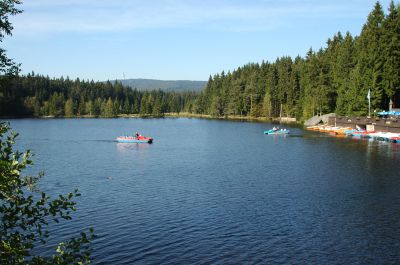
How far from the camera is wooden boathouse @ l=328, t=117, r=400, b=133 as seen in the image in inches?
3664

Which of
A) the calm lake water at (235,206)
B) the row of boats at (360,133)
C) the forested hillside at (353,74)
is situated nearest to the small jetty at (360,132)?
the row of boats at (360,133)

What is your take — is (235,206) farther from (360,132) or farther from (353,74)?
(353,74)

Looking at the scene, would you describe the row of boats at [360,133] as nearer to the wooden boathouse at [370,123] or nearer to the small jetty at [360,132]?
the small jetty at [360,132]

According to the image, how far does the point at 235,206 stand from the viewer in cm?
3762

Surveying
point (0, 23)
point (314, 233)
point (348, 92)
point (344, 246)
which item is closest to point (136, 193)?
point (314, 233)

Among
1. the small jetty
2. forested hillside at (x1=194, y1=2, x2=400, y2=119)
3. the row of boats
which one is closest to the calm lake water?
the row of boats

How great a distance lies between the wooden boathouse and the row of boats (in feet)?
6.28

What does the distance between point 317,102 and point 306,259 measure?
128 m

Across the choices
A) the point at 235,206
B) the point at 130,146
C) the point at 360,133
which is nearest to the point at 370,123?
the point at 360,133

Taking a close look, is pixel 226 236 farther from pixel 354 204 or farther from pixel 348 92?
pixel 348 92

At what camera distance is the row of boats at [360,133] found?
292 feet

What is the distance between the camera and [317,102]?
5832 inches

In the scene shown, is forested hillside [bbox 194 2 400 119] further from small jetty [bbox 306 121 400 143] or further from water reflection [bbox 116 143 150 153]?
water reflection [bbox 116 143 150 153]

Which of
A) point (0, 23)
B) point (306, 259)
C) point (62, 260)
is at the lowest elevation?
point (306, 259)
